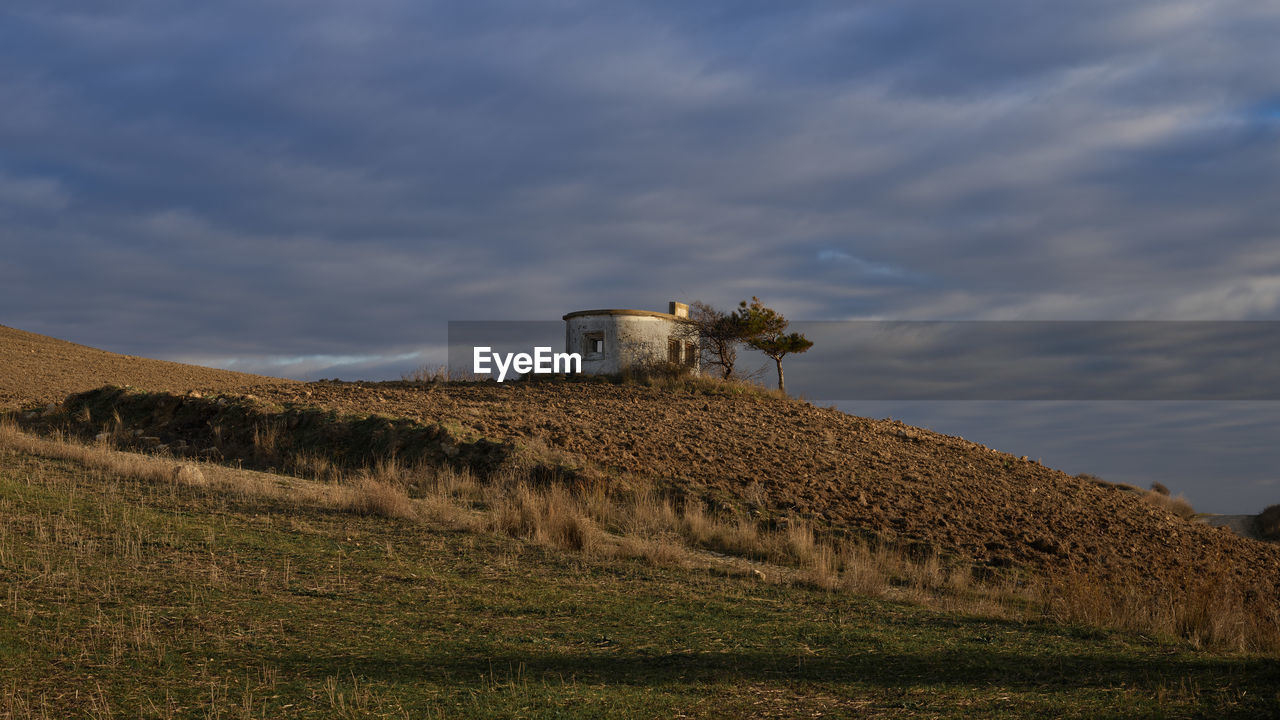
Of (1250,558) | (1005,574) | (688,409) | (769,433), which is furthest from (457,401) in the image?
(1250,558)

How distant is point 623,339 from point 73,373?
71.6 ft

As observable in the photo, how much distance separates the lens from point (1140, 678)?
617 cm

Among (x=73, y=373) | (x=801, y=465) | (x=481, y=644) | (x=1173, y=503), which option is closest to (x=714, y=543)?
(x=801, y=465)

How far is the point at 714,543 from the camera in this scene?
1275cm

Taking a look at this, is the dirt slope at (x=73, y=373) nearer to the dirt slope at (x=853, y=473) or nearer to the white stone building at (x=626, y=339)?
the dirt slope at (x=853, y=473)

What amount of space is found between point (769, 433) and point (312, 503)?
43.8 ft

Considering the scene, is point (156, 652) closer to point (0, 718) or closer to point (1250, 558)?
point (0, 718)

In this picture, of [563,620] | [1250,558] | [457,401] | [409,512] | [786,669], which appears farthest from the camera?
[457,401]

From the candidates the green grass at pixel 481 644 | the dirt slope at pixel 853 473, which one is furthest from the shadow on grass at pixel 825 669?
the dirt slope at pixel 853 473

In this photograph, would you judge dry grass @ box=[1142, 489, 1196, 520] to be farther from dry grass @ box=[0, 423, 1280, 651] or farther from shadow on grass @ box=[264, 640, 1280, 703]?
shadow on grass @ box=[264, 640, 1280, 703]

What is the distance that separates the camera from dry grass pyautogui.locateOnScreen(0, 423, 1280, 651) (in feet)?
29.3

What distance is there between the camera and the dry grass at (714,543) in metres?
8.95

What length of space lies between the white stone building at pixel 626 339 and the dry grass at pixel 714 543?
1689 centimetres

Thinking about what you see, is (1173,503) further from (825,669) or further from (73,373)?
(73,373)
